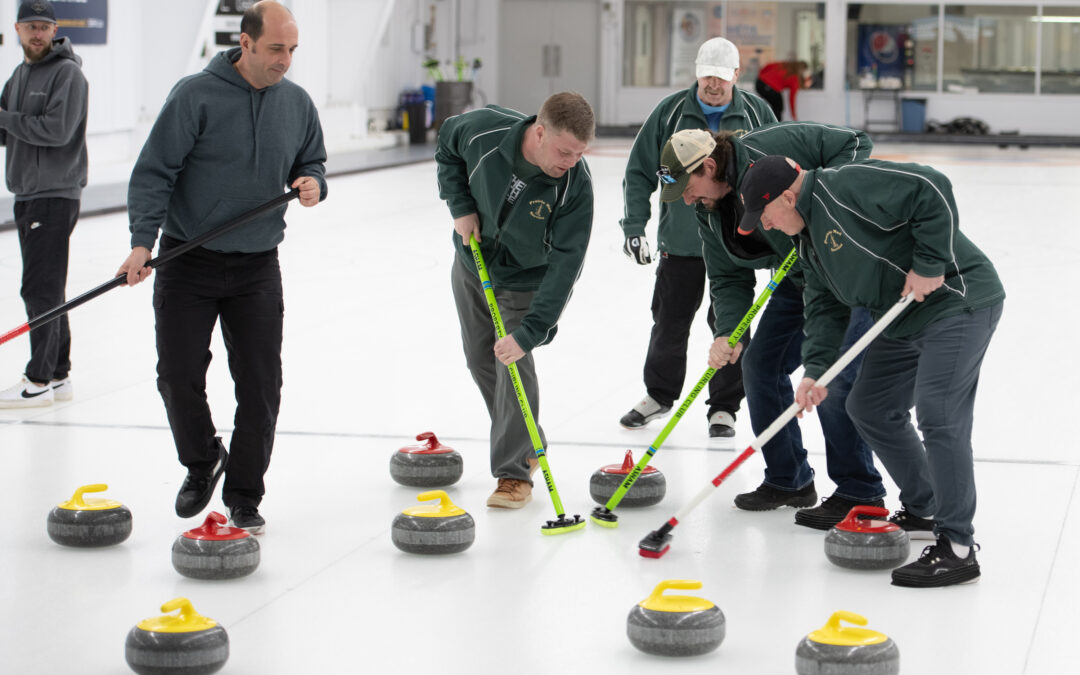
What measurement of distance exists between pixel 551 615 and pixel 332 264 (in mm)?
7581

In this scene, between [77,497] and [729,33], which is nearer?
[77,497]

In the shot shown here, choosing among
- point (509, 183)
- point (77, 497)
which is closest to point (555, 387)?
point (509, 183)

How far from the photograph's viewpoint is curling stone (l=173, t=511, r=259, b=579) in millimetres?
4035

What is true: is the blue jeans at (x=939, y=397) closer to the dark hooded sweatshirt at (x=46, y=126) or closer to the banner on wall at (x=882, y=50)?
the dark hooded sweatshirt at (x=46, y=126)

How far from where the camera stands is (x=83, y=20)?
51.1 ft

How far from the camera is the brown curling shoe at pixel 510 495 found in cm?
487

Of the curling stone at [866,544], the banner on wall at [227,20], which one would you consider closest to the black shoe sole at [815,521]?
the curling stone at [866,544]

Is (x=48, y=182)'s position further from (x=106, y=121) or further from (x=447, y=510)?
(x=106, y=121)

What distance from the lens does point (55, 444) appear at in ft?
18.7

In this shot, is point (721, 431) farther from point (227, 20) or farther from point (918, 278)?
point (227, 20)

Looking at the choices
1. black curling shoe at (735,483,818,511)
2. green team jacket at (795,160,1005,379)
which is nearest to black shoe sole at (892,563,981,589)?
green team jacket at (795,160,1005,379)

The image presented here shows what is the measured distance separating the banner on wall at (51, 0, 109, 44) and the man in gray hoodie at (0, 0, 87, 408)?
946 centimetres

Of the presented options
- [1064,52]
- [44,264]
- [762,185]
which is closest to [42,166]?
[44,264]

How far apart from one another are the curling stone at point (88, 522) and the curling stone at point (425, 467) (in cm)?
107
